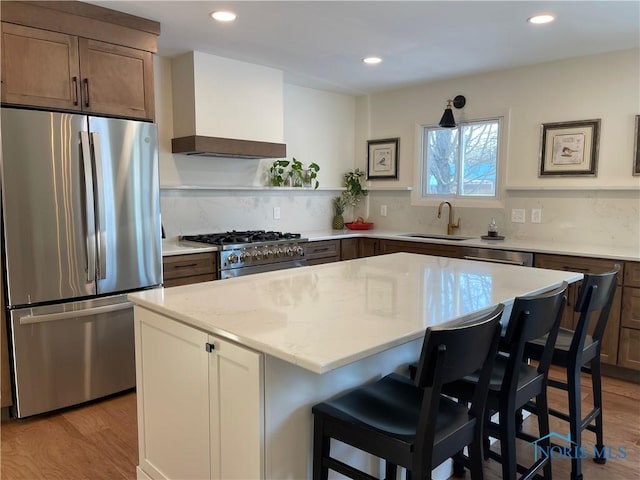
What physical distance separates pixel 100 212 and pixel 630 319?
→ 3.50 metres

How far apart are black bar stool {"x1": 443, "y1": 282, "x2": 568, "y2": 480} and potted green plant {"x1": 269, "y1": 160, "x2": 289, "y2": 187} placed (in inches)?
119

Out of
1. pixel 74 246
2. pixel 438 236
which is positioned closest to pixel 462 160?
pixel 438 236

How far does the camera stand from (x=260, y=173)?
4.52 meters

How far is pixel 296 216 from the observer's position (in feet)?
16.2

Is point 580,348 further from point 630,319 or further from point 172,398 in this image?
point 172,398

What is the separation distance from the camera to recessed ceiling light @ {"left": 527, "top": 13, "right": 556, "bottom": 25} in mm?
2844

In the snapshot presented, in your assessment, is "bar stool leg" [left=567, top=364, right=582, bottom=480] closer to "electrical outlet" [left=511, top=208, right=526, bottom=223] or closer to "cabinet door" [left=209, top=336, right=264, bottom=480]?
"cabinet door" [left=209, top=336, right=264, bottom=480]

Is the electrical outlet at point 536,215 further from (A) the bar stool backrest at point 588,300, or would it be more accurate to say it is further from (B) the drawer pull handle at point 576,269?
(A) the bar stool backrest at point 588,300

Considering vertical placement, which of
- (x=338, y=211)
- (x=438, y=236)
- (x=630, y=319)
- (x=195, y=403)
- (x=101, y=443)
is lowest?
(x=101, y=443)

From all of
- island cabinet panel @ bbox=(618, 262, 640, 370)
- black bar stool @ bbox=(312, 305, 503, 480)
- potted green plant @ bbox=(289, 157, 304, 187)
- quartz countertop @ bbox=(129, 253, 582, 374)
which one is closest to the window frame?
potted green plant @ bbox=(289, 157, 304, 187)

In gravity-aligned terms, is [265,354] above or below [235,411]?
above

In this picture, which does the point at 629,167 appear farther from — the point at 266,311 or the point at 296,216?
the point at 266,311

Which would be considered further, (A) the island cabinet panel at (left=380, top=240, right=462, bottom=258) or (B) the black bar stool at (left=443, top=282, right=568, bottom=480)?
(A) the island cabinet panel at (left=380, top=240, right=462, bottom=258)

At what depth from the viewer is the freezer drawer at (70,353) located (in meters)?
2.60
